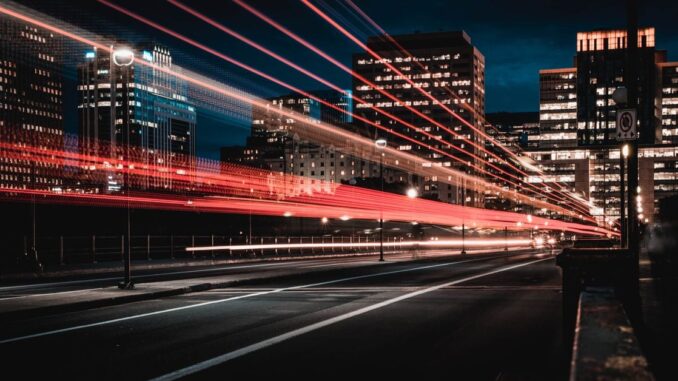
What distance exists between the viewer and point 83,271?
30.7 meters

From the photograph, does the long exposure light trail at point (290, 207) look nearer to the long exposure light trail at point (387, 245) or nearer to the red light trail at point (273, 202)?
the red light trail at point (273, 202)

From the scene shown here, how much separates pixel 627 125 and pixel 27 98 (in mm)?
176267

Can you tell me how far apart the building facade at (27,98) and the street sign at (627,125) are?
163m

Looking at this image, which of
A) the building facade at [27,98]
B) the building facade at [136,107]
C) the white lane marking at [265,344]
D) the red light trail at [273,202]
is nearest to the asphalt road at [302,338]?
the white lane marking at [265,344]

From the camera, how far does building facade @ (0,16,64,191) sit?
168 meters

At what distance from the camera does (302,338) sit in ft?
36.4

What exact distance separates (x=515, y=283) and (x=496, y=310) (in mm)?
8221

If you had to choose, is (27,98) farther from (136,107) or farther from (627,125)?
(627,125)

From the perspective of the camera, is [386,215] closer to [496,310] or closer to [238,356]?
[496,310]

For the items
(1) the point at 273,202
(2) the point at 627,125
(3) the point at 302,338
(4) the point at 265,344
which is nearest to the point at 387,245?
(1) the point at 273,202

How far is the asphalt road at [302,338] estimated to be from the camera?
860cm

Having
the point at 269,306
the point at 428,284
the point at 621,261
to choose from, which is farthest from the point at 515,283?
the point at 621,261

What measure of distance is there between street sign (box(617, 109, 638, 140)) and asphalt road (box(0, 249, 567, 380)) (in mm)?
4249

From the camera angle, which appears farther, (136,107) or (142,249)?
(136,107)
